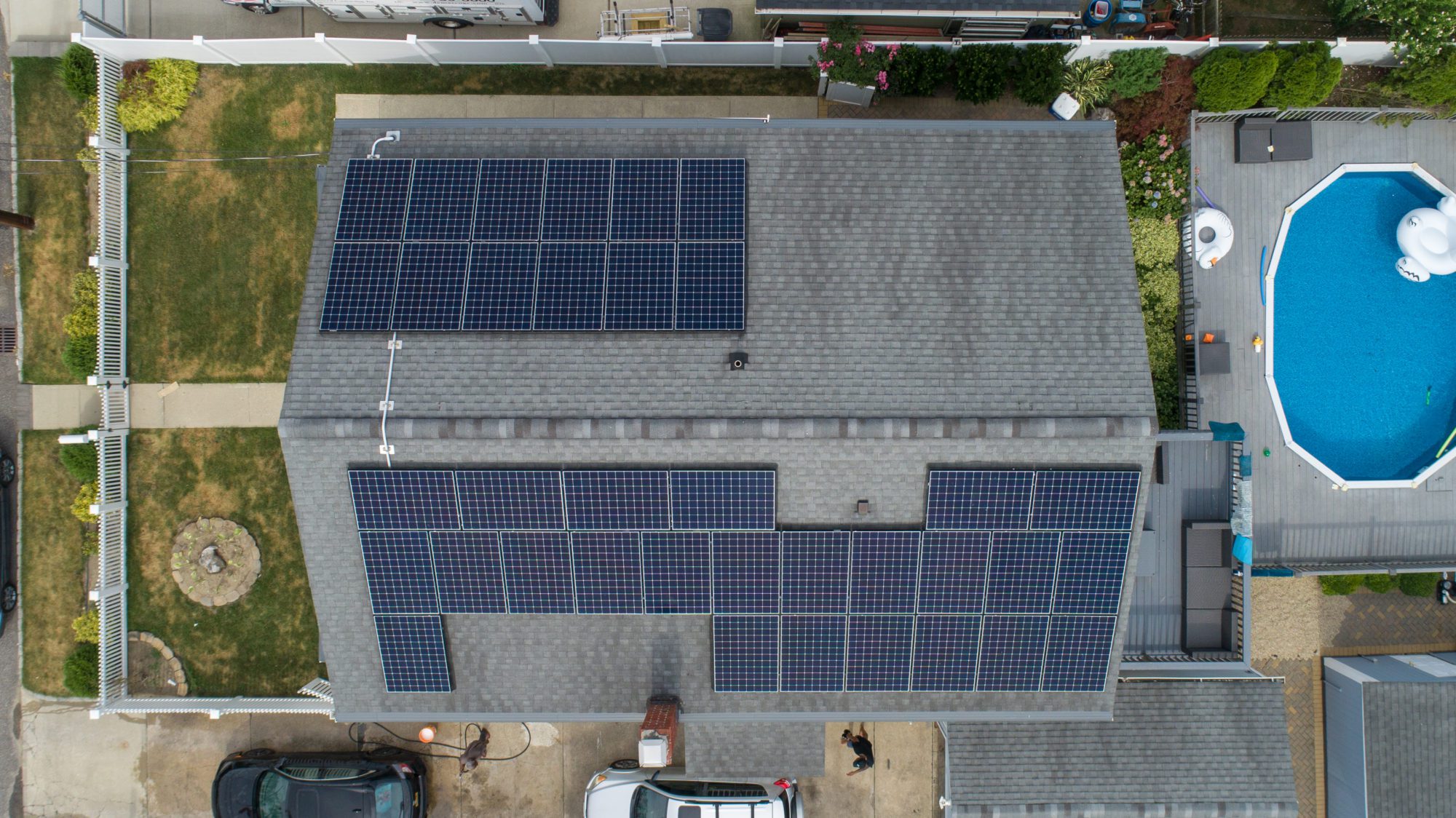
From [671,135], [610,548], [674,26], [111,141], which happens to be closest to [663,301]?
[671,135]

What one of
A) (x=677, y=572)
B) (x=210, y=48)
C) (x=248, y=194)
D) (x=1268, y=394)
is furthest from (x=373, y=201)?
(x=1268, y=394)

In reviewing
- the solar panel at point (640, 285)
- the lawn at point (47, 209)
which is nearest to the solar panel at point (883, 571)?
the solar panel at point (640, 285)

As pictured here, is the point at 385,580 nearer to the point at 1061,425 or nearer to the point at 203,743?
the point at 203,743

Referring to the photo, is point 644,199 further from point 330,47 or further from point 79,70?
point 79,70

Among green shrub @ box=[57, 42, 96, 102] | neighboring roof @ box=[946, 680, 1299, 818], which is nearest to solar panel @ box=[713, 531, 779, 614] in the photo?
neighboring roof @ box=[946, 680, 1299, 818]

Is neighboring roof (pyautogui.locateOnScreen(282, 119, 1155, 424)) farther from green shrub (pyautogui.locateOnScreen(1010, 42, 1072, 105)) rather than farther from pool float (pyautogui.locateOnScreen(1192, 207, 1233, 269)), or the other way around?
pool float (pyautogui.locateOnScreen(1192, 207, 1233, 269))
